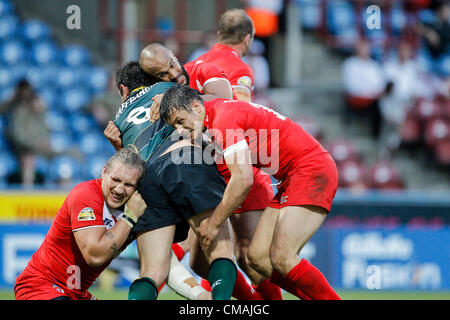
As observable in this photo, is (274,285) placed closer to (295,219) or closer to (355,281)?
(295,219)

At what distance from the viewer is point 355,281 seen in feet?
30.1

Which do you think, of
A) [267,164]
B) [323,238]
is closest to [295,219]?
[267,164]

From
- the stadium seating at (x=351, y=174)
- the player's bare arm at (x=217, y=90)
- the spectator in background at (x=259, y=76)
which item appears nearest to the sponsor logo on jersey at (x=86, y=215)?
the player's bare arm at (x=217, y=90)

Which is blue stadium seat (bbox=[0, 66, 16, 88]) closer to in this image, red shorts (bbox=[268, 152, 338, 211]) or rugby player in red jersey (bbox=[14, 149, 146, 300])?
rugby player in red jersey (bbox=[14, 149, 146, 300])

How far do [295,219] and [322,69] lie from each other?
29.8 ft

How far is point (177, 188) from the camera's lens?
459cm

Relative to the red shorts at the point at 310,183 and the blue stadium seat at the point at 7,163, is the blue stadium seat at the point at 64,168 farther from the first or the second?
the red shorts at the point at 310,183

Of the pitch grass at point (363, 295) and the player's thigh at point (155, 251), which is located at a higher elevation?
the player's thigh at point (155, 251)

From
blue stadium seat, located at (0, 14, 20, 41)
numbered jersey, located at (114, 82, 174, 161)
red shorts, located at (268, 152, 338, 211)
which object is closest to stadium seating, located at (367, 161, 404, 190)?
red shorts, located at (268, 152, 338, 211)

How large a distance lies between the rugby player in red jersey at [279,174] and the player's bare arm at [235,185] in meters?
0.07

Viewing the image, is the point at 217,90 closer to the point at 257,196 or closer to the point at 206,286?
the point at 257,196

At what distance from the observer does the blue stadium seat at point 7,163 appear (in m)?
10.0

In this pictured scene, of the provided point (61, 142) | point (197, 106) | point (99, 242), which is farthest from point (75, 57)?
point (99, 242)

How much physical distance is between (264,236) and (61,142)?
6.80 metres
